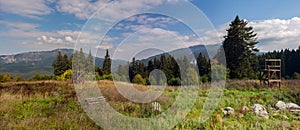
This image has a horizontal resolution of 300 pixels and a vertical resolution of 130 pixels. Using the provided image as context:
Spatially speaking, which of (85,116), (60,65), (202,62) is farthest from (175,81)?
(60,65)

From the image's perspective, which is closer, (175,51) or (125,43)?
(125,43)

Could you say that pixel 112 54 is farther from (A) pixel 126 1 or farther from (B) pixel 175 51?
(B) pixel 175 51

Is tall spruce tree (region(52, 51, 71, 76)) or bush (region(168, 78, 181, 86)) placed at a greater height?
tall spruce tree (region(52, 51, 71, 76))

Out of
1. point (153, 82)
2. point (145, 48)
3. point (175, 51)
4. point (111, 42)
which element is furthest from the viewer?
point (153, 82)

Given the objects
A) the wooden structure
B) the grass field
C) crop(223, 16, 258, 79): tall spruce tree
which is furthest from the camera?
crop(223, 16, 258, 79): tall spruce tree

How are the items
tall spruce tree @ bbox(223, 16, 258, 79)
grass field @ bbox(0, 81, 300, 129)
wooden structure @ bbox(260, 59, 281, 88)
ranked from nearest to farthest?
grass field @ bbox(0, 81, 300, 129)
wooden structure @ bbox(260, 59, 281, 88)
tall spruce tree @ bbox(223, 16, 258, 79)

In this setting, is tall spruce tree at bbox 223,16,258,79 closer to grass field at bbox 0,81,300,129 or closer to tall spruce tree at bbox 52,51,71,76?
grass field at bbox 0,81,300,129

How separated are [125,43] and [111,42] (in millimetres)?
360

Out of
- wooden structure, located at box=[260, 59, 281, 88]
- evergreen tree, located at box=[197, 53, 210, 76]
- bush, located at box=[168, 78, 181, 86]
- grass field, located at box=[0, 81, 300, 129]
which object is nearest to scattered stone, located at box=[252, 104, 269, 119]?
grass field, located at box=[0, 81, 300, 129]

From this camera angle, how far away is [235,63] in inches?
1088

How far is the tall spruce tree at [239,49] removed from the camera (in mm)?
27438

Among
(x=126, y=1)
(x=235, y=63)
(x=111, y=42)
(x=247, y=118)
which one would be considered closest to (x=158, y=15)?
(x=126, y=1)

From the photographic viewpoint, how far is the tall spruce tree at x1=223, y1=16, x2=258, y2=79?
2744 centimetres

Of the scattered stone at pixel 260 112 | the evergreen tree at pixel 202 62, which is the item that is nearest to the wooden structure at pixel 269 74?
the evergreen tree at pixel 202 62
